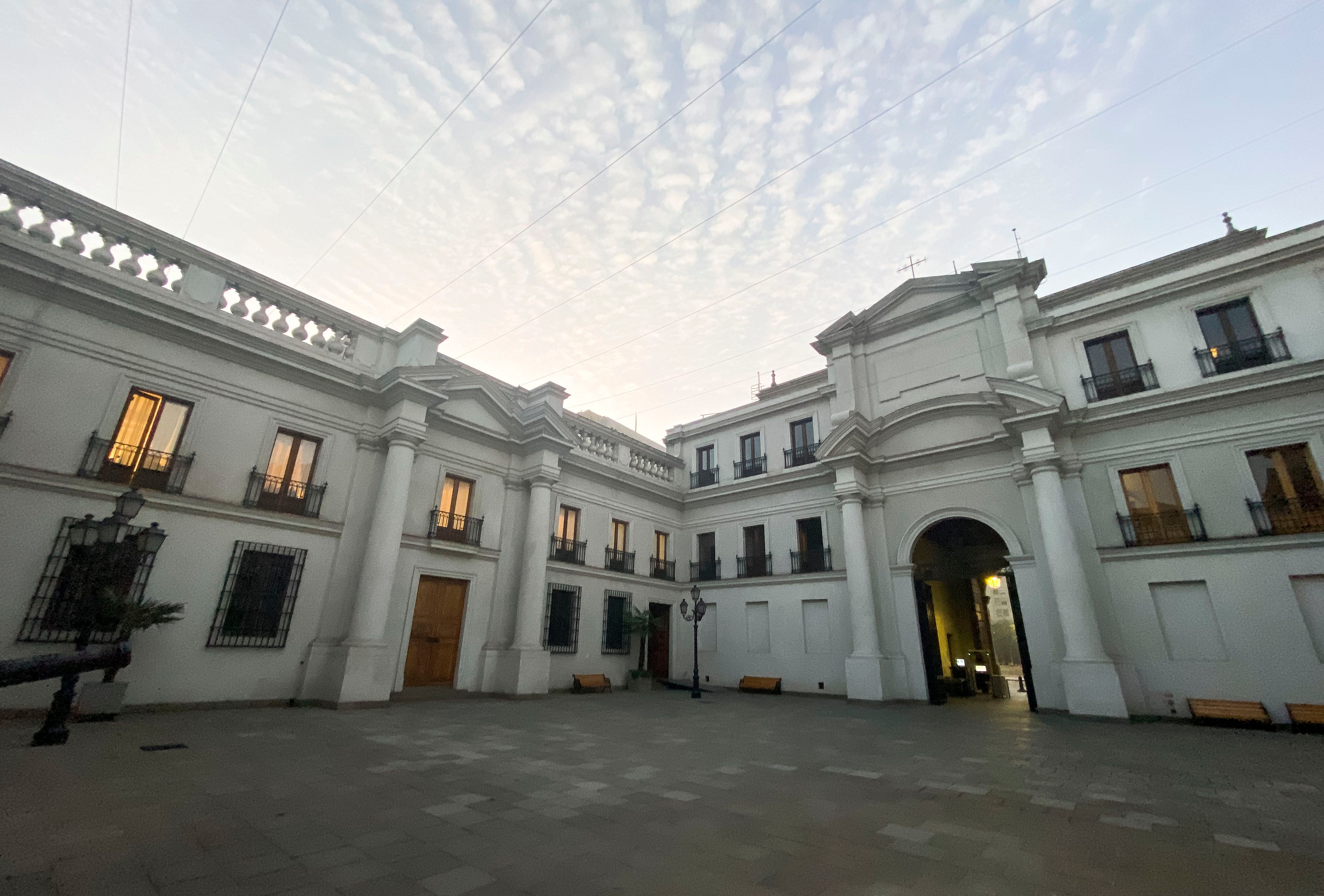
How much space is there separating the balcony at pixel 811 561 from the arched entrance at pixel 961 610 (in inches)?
103

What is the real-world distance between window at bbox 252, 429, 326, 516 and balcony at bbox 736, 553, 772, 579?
13400 mm

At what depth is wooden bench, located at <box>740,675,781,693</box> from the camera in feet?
57.5

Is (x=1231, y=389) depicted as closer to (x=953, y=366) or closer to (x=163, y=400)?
(x=953, y=366)

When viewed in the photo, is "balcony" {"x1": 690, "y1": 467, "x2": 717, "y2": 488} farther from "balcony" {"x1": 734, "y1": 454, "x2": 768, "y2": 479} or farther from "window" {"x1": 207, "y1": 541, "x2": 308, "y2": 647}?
"window" {"x1": 207, "y1": 541, "x2": 308, "y2": 647}

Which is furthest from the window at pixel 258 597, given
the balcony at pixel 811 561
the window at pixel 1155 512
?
the window at pixel 1155 512

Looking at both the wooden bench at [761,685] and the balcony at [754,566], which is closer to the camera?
the wooden bench at [761,685]

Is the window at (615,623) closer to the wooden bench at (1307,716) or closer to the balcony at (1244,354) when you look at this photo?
the wooden bench at (1307,716)

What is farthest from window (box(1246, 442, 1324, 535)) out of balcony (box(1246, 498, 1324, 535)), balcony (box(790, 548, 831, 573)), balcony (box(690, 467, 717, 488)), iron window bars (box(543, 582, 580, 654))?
iron window bars (box(543, 582, 580, 654))

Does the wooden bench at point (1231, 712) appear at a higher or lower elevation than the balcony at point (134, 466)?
lower

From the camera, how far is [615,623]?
18281mm

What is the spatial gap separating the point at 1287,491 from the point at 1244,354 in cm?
334

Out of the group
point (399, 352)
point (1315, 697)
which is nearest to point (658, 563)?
point (399, 352)

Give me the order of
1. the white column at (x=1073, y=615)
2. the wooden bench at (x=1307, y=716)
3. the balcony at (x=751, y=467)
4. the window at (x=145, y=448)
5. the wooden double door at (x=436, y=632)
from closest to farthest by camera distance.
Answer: the window at (x=145, y=448)
the wooden bench at (x=1307, y=716)
the white column at (x=1073, y=615)
the wooden double door at (x=436, y=632)
the balcony at (x=751, y=467)

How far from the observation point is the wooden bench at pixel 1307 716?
10406mm
